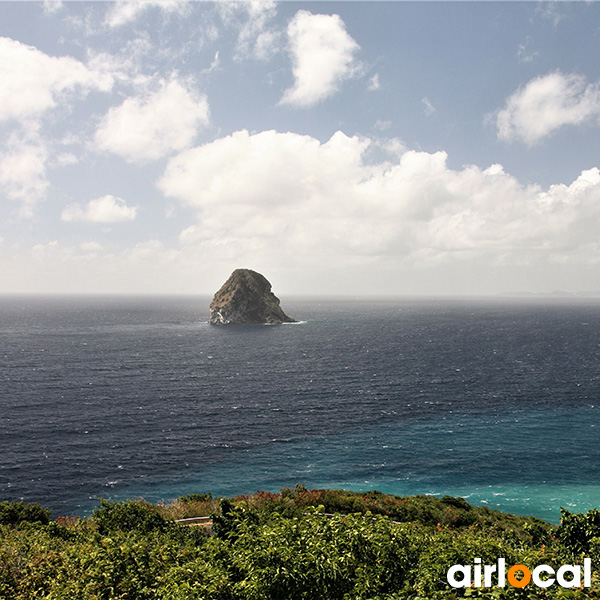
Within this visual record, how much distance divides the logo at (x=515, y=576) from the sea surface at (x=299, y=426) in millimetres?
36575

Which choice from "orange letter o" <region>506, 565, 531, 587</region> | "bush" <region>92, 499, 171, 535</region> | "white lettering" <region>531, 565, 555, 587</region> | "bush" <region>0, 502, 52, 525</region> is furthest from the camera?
"bush" <region>0, 502, 52, 525</region>

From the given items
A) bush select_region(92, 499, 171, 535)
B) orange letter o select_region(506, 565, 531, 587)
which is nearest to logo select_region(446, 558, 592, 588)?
orange letter o select_region(506, 565, 531, 587)

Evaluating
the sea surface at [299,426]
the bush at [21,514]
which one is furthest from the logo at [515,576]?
the bush at [21,514]

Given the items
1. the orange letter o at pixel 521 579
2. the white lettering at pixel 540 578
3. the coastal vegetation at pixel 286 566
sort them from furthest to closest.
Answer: the coastal vegetation at pixel 286 566 → the white lettering at pixel 540 578 → the orange letter o at pixel 521 579

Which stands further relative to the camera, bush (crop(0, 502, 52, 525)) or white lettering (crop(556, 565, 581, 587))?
bush (crop(0, 502, 52, 525))

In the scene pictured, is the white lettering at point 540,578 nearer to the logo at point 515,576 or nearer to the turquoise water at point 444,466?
the logo at point 515,576

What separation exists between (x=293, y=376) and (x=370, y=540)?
9299 centimetres

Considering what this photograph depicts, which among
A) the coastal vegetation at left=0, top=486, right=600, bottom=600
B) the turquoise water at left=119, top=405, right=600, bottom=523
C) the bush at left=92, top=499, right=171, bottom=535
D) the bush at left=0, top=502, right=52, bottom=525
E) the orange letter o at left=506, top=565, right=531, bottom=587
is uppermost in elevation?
the orange letter o at left=506, top=565, right=531, bottom=587

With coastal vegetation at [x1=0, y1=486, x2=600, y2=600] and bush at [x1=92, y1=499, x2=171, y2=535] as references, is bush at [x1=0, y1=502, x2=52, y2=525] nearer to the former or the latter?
bush at [x1=92, y1=499, x2=171, y2=535]

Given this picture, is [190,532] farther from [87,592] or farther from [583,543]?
[583,543]

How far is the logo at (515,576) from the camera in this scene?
15.3 metres

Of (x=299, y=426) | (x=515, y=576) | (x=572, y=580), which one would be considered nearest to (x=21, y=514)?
(x=299, y=426)

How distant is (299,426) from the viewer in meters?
72.5

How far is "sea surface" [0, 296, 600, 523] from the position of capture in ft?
171
